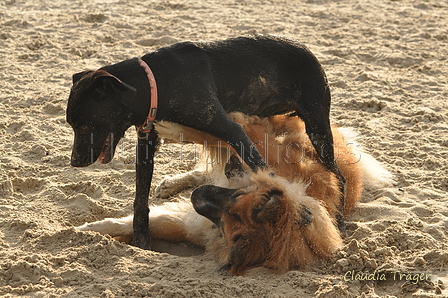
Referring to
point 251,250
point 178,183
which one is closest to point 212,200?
point 251,250

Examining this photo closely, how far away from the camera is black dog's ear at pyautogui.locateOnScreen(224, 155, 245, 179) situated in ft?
11.6

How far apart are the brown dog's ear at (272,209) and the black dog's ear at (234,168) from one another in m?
0.35

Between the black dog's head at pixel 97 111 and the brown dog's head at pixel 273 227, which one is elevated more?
the black dog's head at pixel 97 111

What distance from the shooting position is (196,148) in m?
4.98

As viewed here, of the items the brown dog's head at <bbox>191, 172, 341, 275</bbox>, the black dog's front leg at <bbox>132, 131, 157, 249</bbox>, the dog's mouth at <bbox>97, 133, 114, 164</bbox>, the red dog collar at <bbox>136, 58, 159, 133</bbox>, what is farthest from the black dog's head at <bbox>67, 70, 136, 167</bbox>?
the brown dog's head at <bbox>191, 172, 341, 275</bbox>

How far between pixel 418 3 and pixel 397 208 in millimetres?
5841

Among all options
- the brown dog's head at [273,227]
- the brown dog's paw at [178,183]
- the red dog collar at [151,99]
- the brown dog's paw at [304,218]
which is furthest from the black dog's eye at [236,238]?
A: the brown dog's paw at [178,183]

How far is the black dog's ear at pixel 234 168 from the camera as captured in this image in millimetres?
3541

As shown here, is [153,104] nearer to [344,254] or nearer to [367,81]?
[344,254]

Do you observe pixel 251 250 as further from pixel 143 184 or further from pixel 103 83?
pixel 103 83

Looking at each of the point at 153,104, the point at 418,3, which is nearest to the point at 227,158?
the point at 153,104

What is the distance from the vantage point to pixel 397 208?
13.0ft

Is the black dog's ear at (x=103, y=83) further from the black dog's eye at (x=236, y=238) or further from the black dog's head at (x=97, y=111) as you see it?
the black dog's eye at (x=236, y=238)

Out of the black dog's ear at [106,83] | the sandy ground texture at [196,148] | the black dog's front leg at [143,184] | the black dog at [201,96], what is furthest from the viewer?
the black dog's front leg at [143,184]
